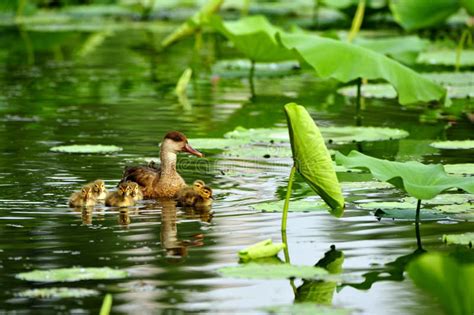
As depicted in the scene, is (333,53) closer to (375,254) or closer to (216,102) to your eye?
(216,102)

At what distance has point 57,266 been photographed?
686 cm

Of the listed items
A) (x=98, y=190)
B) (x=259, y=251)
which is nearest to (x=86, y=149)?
(x=98, y=190)

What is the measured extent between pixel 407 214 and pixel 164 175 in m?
1.97

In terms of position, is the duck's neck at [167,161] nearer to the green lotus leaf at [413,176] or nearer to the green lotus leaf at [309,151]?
the green lotus leaf at [413,176]

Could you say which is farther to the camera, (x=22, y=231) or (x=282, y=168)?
(x=282, y=168)

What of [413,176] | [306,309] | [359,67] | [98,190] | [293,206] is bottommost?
[306,309]

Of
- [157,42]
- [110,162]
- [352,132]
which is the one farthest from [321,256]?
[157,42]

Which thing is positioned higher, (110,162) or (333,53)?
(333,53)

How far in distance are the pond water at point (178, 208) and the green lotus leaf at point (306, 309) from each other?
0.31 feet

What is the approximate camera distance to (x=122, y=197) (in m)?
8.77

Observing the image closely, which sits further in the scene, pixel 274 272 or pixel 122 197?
pixel 122 197

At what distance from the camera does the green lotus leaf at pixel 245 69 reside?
1759 centimetres

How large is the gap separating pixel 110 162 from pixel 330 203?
3.25 meters

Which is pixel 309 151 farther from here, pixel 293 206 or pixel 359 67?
pixel 359 67
